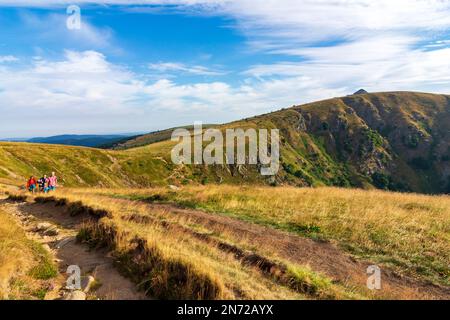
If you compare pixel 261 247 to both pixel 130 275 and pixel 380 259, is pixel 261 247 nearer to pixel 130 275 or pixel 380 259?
pixel 380 259

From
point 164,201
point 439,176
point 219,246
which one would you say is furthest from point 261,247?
point 439,176

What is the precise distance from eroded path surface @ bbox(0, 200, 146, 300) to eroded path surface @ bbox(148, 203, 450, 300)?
207 inches

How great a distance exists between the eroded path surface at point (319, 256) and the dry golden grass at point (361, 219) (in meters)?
0.72

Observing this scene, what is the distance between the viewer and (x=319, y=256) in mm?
12914

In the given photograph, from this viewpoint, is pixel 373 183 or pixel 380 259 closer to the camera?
pixel 380 259

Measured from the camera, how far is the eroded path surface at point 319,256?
394 inches

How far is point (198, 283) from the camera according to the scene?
8203 millimetres

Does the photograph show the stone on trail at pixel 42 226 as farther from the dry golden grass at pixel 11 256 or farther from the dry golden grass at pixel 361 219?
the dry golden grass at pixel 361 219

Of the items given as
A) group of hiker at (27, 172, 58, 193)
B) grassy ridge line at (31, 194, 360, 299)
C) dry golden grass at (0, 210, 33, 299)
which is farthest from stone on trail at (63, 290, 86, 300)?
group of hiker at (27, 172, 58, 193)

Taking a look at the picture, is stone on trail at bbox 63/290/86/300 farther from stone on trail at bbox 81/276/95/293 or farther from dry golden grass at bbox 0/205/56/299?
dry golden grass at bbox 0/205/56/299

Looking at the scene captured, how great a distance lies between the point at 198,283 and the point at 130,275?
Answer: 2612mm

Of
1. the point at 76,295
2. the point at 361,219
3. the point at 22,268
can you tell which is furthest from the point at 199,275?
the point at 361,219

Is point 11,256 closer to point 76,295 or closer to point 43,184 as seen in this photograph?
point 76,295

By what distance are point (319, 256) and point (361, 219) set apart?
5468mm
